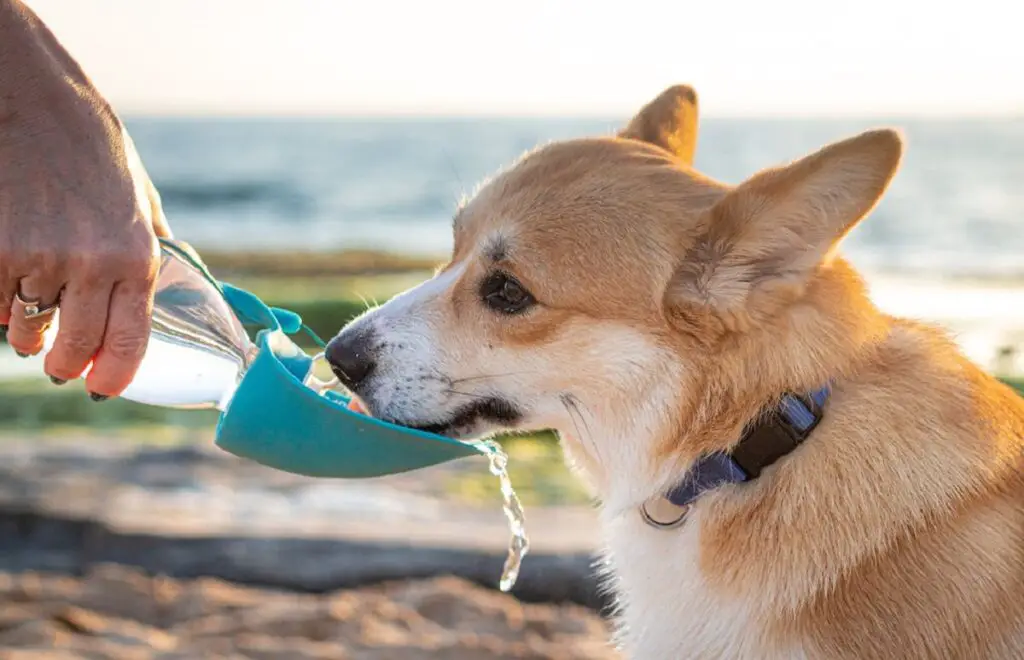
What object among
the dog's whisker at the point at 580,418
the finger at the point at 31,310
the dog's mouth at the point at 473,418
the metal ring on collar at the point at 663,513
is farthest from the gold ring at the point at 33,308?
the metal ring on collar at the point at 663,513

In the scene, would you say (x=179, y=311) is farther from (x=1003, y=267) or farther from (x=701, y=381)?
(x=1003, y=267)

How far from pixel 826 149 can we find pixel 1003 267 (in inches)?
605

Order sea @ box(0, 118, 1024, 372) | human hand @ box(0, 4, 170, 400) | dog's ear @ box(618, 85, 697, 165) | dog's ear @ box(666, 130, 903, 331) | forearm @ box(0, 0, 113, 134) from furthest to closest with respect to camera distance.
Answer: sea @ box(0, 118, 1024, 372) < dog's ear @ box(618, 85, 697, 165) < dog's ear @ box(666, 130, 903, 331) < forearm @ box(0, 0, 113, 134) < human hand @ box(0, 4, 170, 400)

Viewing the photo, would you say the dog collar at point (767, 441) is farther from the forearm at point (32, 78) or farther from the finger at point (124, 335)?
the forearm at point (32, 78)

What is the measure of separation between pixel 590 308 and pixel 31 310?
133 centimetres

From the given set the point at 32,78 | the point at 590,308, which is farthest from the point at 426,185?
the point at 32,78

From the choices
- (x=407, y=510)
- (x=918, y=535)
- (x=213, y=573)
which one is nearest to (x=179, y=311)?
(x=918, y=535)

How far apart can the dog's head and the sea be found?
1.07 feet

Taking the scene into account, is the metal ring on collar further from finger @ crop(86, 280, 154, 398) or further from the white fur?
finger @ crop(86, 280, 154, 398)

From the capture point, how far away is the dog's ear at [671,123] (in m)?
3.56

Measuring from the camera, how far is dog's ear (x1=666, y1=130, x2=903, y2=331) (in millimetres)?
2492

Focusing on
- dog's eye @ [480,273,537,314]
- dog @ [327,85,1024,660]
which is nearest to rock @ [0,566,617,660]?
dog @ [327,85,1024,660]

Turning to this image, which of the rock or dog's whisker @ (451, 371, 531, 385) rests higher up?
dog's whisker @ (451, 371, 531, 385)

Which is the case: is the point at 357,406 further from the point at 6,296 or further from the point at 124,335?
the point at 6,296
